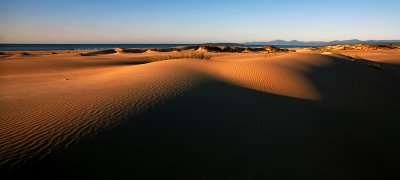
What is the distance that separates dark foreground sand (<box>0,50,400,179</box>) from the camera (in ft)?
9.93

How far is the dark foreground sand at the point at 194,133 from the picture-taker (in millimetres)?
3027

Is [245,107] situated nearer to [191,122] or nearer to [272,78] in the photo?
[191,122]

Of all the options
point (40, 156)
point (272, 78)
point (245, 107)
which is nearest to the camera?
point (40, 156)

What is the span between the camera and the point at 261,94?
641 centimetres

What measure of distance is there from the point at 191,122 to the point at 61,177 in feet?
Answer: 6.35

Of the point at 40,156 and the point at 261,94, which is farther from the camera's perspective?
the point at 261,94

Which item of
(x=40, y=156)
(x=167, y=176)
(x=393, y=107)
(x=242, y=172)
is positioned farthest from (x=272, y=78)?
(x=40, y=156)

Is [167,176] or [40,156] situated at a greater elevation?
[40,156]

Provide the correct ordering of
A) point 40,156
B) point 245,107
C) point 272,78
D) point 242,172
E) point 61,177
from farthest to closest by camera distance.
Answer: point 272,78 → point 245,107 → point 242,172 → point 40,156 → point 61,177

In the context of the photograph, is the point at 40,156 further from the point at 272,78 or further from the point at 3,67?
the point at 3,67

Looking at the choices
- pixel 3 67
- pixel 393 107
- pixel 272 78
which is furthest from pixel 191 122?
pixel 3 67

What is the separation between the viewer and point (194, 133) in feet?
12.8

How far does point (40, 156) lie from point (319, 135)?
12.2 feet

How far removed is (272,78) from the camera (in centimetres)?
793
